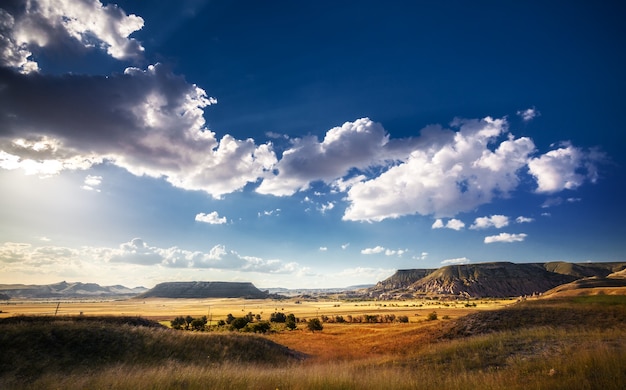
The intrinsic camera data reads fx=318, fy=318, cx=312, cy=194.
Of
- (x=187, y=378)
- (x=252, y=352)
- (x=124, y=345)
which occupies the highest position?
(x=187, y=378)

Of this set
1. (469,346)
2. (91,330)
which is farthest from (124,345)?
(469,346)

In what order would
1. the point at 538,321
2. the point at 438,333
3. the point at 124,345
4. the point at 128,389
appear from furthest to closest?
1. the point at 438,333
2. the point at 538,321
3. the point at 124,345
4. the point at 128,389

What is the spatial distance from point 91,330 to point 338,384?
26.2 meters

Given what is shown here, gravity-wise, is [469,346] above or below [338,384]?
below

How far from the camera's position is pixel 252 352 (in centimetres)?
3127

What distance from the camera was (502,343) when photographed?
2062 centimetres

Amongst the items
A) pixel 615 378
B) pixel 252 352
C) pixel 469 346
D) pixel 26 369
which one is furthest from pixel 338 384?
pixel 252 352

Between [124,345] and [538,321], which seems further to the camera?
[538,321]

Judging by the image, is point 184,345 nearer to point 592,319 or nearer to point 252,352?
point 252,352

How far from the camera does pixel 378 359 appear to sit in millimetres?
25469

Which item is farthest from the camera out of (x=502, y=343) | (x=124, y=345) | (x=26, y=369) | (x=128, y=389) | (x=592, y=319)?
(x=592, y=319)

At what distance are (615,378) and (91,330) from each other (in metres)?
32.0

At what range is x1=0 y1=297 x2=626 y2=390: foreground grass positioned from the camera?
9219 millimetres

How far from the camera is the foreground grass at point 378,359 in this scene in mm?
9219
